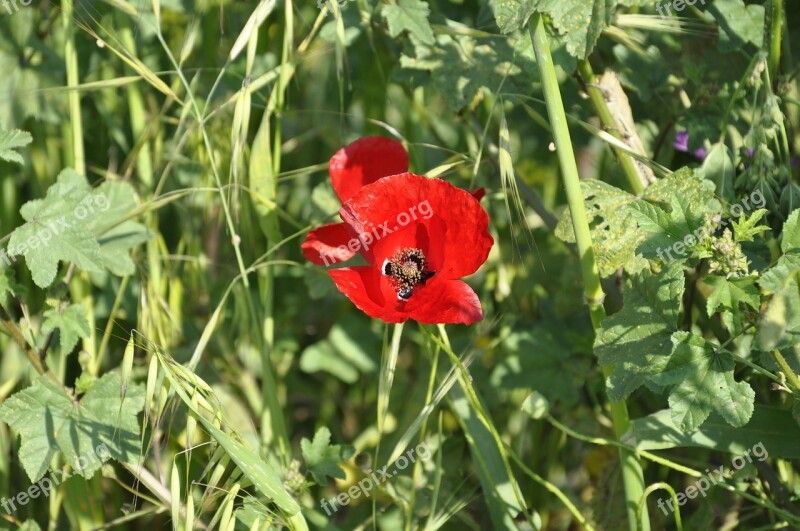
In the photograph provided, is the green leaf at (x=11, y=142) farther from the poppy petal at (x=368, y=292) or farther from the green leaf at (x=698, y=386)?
the green leaf at (x=698, y=386)

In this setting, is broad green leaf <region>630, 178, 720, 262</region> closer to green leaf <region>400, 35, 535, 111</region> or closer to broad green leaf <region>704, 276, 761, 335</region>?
broad green leaf <region>704, 276, 761, 335</region>

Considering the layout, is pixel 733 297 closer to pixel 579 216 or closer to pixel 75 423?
pixel 579 216

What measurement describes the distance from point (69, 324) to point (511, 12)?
32.7 inches

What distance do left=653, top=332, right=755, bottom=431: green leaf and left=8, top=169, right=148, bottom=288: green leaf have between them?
826 mm

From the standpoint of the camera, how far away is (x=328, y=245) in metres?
1.35

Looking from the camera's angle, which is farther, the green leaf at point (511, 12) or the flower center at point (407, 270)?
the flower center at point (407, 270)

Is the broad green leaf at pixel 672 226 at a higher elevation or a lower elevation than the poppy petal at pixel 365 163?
lower

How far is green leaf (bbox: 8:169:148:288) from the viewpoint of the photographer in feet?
4.36

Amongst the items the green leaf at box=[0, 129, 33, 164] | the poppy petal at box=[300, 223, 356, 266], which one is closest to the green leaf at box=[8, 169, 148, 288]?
the green leaf at box=[0, 129, 33, 164]

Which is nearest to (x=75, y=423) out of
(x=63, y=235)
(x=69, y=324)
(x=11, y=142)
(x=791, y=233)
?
(x=69, y=324)

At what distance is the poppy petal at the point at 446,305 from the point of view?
1161 millimetres

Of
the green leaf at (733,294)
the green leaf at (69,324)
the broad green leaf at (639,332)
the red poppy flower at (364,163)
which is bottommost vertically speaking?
the broad green leaf at (639,332)

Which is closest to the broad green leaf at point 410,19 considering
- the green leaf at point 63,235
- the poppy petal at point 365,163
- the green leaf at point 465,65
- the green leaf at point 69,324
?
the green leaf at point 465,65

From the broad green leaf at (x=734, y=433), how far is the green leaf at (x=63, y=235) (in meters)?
0.85
